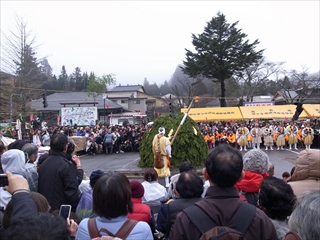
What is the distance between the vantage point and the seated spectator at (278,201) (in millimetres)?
2582

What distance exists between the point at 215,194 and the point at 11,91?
1219 inches

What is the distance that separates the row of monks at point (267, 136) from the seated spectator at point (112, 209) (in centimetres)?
2052

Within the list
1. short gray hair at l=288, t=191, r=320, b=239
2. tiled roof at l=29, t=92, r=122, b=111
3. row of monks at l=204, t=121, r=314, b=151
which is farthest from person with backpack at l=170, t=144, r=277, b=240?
tiled roof at l=29, t=92, r=122, b=111

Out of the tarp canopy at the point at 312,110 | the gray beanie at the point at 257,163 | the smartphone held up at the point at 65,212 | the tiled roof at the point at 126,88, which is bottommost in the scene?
the smartphone held up at the point at 65,212

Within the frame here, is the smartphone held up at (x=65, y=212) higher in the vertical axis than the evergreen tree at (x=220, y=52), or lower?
lower

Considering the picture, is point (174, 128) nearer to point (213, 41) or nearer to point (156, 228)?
point (156, 228)

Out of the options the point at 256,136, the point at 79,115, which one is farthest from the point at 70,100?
the point at 256,136

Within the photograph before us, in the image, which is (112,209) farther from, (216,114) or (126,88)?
(126,88)

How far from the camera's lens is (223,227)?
175 centimetres

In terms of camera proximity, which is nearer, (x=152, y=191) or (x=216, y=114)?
(x=152, y=191)

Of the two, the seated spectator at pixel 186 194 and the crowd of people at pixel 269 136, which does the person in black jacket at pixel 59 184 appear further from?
the crowd of people at pixel 269 136

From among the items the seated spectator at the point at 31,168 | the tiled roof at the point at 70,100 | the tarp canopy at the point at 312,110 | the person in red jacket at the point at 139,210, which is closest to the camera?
the person in red jacket at the point at 139,210

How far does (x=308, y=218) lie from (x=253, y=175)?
1.61 metres

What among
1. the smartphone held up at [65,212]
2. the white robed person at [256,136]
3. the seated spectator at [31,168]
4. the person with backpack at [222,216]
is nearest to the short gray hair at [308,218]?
the person with backpack at [222,216]
